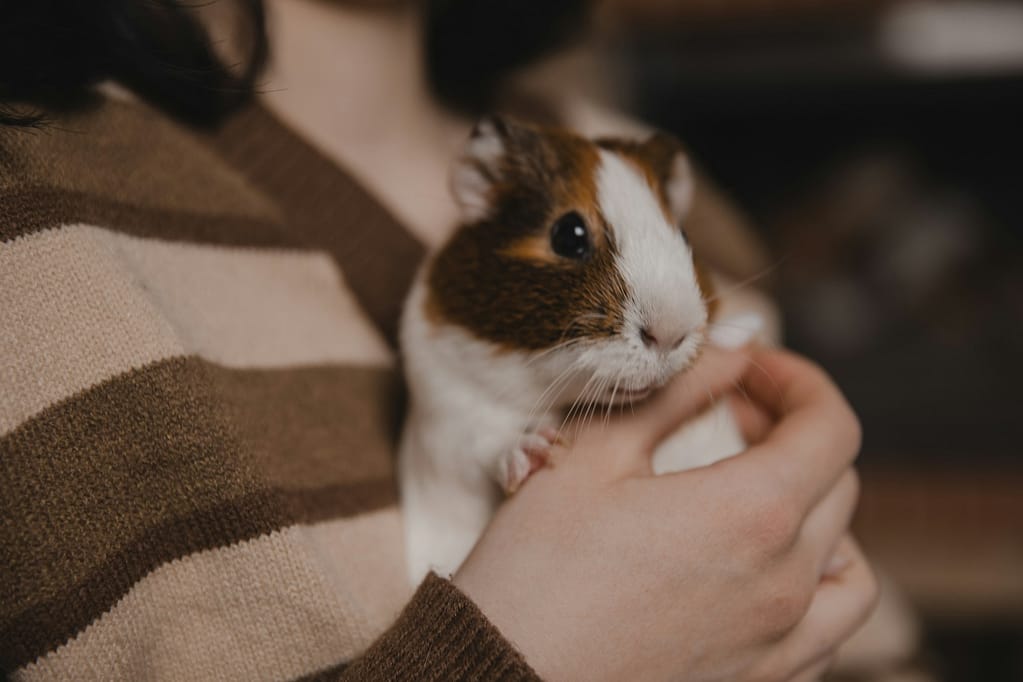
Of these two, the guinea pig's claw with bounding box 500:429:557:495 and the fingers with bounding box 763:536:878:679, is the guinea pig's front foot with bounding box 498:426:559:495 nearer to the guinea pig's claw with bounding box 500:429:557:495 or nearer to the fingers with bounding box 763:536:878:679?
the guinea pig's claw with bounding box 500:429:557:495

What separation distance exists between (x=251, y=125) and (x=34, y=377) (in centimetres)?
53

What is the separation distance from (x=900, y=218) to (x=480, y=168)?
207 cm

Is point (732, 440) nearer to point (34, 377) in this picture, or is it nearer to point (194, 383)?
point (194, 383)

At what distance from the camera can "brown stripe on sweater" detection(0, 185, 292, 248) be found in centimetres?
62

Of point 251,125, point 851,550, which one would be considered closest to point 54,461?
point 251,125

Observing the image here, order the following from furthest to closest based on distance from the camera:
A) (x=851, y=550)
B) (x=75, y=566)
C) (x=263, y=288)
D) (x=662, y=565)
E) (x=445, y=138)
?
(x=445, y=138) < (x=851, y=550) < (x=263, y=288) < (x=662, y=565) < (x=75, y=566)

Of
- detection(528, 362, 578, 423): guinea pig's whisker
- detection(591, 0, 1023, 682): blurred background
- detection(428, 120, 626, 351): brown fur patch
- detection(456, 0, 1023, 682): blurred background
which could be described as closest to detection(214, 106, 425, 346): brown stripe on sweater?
detection(428, 120, 626, 351): brown fur patch

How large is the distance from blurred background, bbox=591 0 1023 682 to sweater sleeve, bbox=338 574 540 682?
1445mm

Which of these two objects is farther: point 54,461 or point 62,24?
point 62,24

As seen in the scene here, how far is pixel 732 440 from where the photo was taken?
92cm

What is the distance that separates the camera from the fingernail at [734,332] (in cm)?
90

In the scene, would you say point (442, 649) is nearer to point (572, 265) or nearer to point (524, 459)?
point (524, 459)

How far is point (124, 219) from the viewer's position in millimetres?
717

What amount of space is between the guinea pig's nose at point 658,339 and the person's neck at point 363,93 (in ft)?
1.72
